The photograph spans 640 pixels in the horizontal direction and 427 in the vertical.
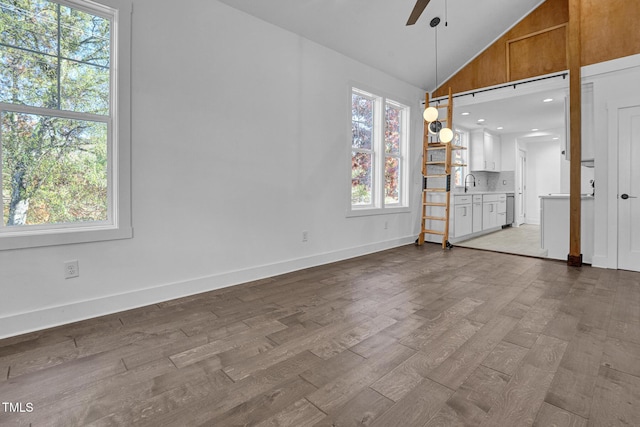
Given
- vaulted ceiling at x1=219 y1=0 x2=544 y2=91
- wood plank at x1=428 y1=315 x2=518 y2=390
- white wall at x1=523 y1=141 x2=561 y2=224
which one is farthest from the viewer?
white wall at x1=523 y1=141 x2=561 y2=224

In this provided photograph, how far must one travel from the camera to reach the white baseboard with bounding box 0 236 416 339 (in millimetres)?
2225

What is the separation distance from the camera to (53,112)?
7.73ft

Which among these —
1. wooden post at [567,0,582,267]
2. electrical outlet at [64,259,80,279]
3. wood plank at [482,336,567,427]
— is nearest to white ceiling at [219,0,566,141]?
wooden post at [567,0,582,267]

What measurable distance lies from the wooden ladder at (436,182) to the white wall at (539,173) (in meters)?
5.03

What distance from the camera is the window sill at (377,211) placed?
4625 millimetres

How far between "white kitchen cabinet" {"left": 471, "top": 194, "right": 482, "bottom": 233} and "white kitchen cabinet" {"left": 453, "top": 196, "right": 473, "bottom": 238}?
0.18m

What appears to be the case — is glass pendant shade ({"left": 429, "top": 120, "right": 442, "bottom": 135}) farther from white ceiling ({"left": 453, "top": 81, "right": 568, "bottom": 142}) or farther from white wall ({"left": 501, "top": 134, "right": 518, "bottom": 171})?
white wall ({"left": 501, "top": 134, "right": 518, "bottom": 171})

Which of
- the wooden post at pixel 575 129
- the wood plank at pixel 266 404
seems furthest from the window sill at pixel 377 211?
the wood plank at pixel 266 404

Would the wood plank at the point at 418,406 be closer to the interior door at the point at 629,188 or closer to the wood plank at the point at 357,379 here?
the wood plank at the point at 357,379

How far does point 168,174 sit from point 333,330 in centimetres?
198

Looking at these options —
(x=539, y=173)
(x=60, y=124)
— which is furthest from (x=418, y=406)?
(x=539, y=173)

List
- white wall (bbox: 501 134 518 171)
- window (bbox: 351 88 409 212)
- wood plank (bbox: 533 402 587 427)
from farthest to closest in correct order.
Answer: white wall (bbox: 501 134 518 171)
window (bbox: 351 88 409 212)
wood plank (bbox: 533 402 587 427)

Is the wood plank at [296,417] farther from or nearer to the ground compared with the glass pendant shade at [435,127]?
nearer to the ground

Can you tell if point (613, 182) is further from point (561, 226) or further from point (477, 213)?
point (477, 213)
